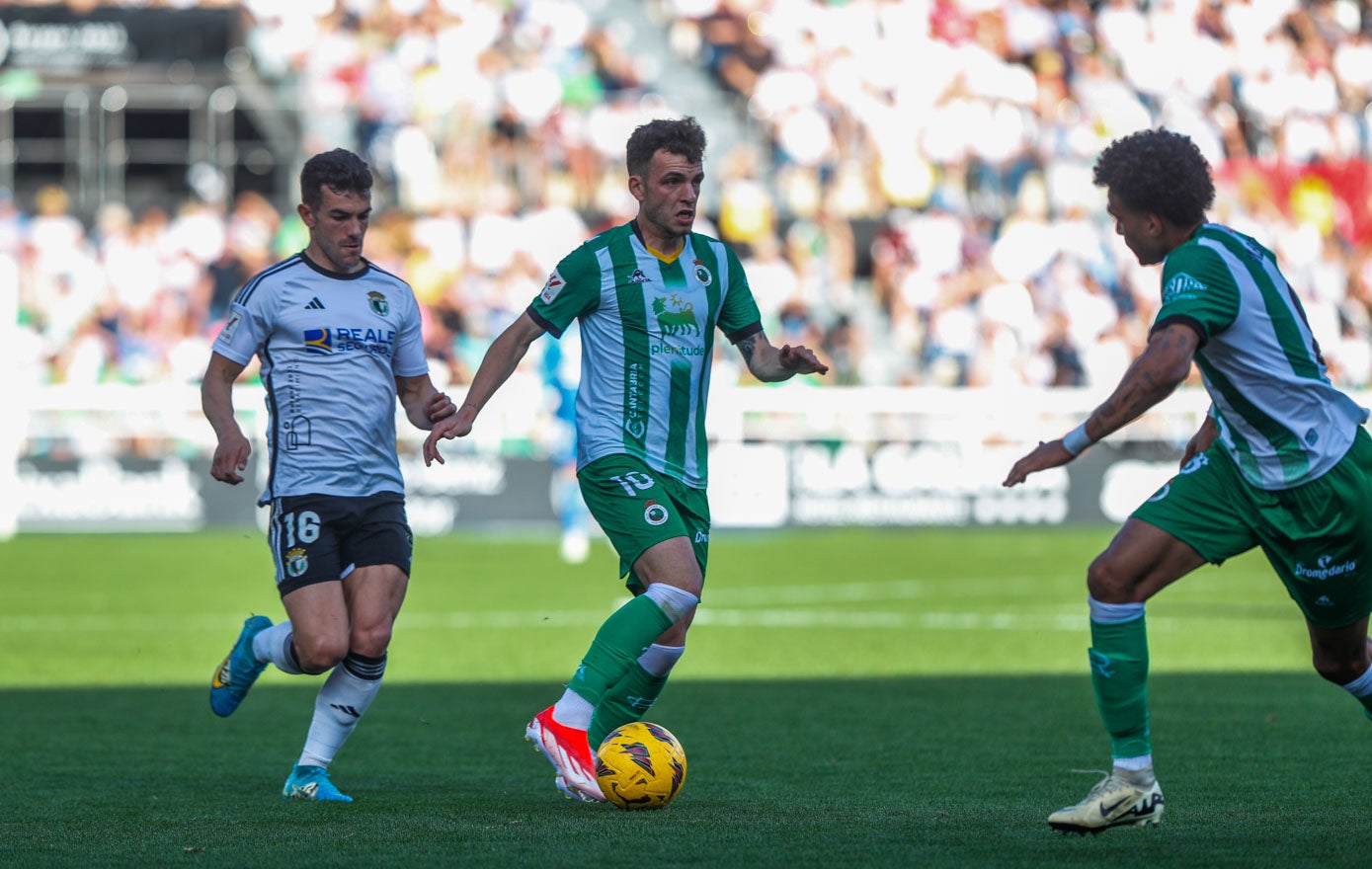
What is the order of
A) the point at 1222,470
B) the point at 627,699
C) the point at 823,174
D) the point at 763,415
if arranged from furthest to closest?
the point at 823,174
the point at 763,415
the point at 627,699
the point at 1222,470

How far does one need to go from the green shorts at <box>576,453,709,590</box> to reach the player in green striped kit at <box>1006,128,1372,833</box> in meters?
1.43

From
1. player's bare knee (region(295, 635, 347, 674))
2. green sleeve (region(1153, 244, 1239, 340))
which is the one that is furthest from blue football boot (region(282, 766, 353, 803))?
green sleeve (region(1153, 244, 1239, 340))

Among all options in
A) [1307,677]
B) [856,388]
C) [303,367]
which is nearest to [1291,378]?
[303,367]

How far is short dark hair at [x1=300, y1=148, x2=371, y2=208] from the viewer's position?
7219mm

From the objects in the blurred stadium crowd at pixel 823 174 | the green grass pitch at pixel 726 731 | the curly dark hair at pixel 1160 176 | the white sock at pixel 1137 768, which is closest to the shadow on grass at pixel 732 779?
the green grass pitch at pixel 726 731

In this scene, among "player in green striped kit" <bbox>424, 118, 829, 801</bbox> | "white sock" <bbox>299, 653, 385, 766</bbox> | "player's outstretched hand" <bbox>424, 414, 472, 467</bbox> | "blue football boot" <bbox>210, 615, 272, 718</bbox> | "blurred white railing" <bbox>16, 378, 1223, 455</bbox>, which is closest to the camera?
"player's outstretched hand" <bbox>424, 414, 472, 467</bbox>

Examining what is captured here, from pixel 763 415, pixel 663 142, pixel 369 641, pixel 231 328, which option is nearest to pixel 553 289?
pixel 663 142

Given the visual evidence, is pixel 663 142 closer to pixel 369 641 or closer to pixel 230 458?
pixel 230 458

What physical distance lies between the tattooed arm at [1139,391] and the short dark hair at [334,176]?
8.66 ft

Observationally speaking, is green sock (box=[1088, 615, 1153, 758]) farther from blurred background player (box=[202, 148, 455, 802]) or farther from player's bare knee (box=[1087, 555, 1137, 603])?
blurred background player (box=[202, 148, 455, 802])

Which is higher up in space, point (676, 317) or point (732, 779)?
point (676, 317)

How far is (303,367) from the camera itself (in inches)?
290

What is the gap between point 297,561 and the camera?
7.27 meters

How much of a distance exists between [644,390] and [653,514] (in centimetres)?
44
